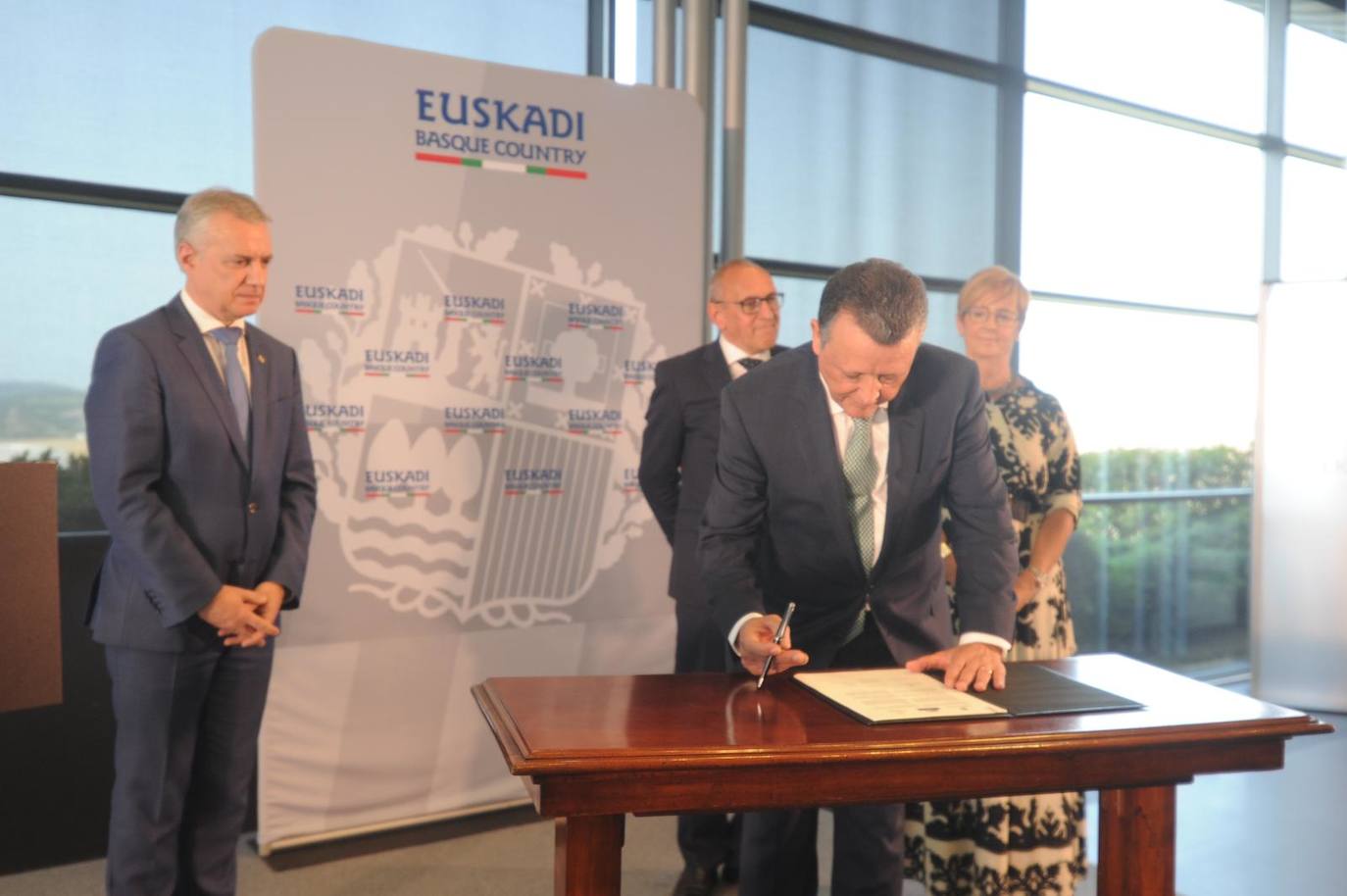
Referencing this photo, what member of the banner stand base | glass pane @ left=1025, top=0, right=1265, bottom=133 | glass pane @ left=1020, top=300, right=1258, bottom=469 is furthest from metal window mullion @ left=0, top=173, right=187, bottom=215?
glass pane @ left=1025, top=0, right=1265, bottom=133

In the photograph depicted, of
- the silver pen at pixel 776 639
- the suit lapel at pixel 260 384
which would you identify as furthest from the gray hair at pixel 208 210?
the silver pen at pixel 776 639

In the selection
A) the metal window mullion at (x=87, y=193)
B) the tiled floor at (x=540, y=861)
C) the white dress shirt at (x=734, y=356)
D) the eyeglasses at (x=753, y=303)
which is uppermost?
the metal window mullion at (x=87, y=193)

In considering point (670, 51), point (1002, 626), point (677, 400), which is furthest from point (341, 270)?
point (1002, 626)

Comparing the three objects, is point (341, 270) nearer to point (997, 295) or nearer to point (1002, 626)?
point (997, 295)

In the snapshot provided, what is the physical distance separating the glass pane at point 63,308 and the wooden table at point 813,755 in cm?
228

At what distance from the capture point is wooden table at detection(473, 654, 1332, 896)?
1.68 m

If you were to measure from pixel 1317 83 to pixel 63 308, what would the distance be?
7.27 meters

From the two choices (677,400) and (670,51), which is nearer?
(677,400)

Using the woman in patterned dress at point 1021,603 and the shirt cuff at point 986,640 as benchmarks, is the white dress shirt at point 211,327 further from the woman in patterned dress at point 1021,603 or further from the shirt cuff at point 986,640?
the woman in patterned dress at point 1021,603

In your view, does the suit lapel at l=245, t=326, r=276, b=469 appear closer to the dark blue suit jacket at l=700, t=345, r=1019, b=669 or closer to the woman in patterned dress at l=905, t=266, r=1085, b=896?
the dark blue suit jacket at l=700, t=345, r=1019, b=669

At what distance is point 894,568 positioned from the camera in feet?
7.75

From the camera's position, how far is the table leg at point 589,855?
1735 millimetres

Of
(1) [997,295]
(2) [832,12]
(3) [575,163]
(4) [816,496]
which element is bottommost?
(4) [816,496]

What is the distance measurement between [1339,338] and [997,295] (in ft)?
12.5
